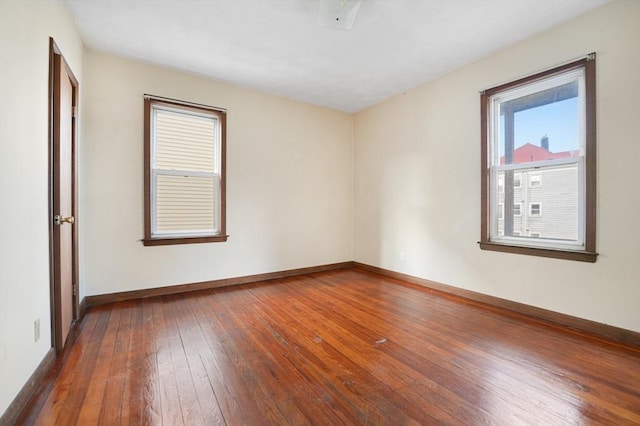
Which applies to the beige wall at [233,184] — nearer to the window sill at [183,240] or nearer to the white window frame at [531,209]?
the window sill at [183,240]

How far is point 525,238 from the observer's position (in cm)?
294

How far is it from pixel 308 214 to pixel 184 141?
2086 millimetres

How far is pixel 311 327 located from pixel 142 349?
4.39 feet

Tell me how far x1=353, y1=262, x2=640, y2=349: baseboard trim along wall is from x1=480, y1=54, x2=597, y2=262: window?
552mm

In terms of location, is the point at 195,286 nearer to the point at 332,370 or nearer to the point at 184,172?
the point at 184,172

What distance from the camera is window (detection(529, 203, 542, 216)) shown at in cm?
282

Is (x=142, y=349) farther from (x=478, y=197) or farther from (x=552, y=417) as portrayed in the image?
(x=478, y=197)

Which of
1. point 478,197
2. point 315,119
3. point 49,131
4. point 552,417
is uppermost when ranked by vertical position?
point 315,119

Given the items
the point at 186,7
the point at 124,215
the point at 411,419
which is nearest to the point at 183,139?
the point at 124,215

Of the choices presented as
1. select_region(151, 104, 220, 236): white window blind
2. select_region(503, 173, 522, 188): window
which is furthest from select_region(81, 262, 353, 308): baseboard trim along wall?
select_region(503, 173, 522, 188): window

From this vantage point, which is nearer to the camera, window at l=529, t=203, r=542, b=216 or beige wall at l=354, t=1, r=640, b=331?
beige wall at l=354, t=1, r=640, b=331

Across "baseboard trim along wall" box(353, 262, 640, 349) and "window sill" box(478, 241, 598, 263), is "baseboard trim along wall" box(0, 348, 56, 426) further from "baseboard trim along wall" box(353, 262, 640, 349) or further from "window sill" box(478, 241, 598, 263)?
"window sill" box(478, 241, 598, 263)

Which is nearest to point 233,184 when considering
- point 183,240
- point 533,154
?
point 183,240

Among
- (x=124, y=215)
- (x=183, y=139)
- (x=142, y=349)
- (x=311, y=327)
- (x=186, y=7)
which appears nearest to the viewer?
(x=142, y=349)
